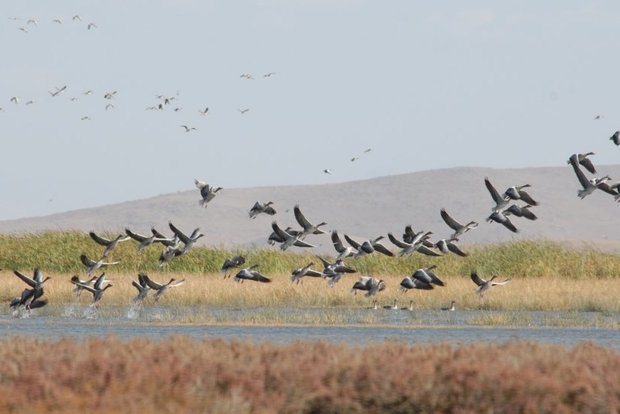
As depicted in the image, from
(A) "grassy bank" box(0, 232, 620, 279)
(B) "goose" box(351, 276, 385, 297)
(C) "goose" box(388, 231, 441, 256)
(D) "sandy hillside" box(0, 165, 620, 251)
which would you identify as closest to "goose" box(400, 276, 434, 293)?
(B) "goose" box(351, 276, 385, 297)

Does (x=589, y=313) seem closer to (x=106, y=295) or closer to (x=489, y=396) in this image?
(x=106, y=295)

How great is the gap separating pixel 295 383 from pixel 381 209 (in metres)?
140

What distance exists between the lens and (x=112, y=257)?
148 feet

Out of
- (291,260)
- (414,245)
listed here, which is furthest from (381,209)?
(414,245)

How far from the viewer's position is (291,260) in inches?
1783

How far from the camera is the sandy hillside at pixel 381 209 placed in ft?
469

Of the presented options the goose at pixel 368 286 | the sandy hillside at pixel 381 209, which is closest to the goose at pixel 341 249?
the goose at pixel 368 286

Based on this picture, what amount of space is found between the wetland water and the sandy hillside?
100 meters

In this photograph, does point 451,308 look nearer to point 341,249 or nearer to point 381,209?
point 341,249

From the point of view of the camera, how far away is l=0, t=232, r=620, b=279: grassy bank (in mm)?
44375

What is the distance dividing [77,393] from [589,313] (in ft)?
78.7

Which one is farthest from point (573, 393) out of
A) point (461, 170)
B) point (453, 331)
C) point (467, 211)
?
point (461, 170)

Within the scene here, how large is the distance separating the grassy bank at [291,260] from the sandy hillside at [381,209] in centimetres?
8927

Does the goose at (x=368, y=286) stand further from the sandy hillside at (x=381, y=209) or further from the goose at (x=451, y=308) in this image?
the sandy hillside at (x=381, y=209)
